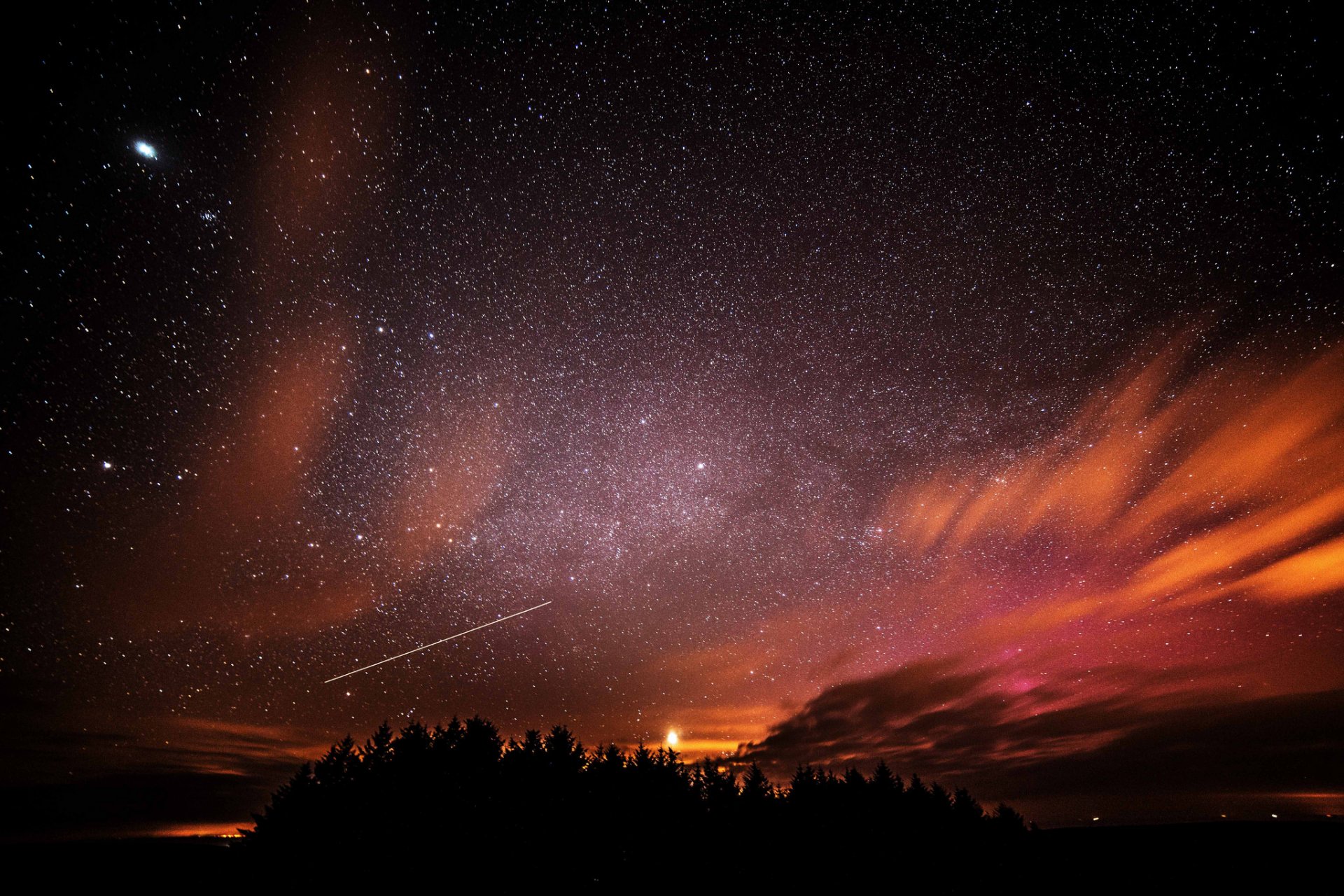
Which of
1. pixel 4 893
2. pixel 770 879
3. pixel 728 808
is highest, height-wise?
pixel 728 808

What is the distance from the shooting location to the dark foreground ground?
2102cm

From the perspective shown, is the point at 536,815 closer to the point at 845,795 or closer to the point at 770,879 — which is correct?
the point at 770,879

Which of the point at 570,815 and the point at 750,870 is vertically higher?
the point at 570,815

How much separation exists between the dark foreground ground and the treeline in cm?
18

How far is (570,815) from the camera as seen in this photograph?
2744 cm

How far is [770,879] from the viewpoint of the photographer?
93.2ft

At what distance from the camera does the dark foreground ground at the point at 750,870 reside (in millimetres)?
21016

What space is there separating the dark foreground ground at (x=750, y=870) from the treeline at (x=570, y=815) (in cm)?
18

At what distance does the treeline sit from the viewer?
22.8m

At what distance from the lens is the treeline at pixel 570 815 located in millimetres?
22750

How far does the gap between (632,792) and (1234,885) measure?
62.2 metres

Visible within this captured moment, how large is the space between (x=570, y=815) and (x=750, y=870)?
1040 cm

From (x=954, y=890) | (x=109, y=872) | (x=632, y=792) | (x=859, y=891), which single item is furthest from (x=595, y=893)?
(x=109, y=872)

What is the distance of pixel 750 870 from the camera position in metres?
28.6
